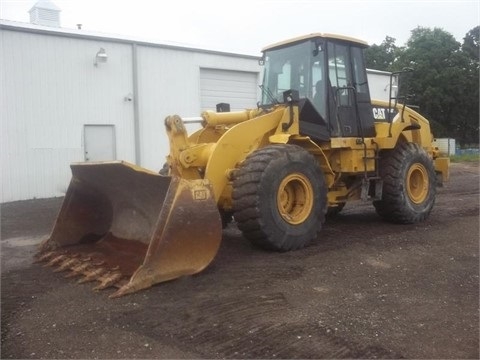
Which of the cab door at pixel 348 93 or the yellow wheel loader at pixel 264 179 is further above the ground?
the cab door at pixel 348 93

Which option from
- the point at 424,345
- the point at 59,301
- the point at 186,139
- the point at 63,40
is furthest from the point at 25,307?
the point at 63,40

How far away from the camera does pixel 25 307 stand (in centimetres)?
475

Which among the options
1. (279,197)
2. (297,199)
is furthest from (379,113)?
(279,197)

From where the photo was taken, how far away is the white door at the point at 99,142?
14.8 metres

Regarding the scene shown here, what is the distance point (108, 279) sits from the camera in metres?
5.11

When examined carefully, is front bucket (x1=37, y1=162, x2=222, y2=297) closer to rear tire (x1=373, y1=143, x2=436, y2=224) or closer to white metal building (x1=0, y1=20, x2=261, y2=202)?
rear tire (x1=373, y1=143, x2=436, y2=224)

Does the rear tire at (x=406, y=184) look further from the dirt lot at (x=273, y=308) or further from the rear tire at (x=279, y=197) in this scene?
the rear tire at (x=279, y=197)

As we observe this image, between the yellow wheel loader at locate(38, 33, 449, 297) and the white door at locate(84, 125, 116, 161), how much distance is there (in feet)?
25.9

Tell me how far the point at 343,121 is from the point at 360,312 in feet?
12.6

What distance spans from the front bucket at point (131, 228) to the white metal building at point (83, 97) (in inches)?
301

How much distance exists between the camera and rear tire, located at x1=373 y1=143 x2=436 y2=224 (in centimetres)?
812

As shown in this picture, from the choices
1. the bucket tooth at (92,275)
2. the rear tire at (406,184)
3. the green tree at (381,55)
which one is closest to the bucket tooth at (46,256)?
the bucket tooth at (92,275)

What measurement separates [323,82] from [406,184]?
211cm

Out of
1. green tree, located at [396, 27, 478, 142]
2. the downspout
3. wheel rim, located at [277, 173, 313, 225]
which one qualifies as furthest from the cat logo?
green tree, located at [396, 27, 478, 142]
